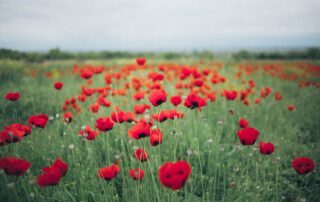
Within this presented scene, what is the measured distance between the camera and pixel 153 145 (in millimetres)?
1439

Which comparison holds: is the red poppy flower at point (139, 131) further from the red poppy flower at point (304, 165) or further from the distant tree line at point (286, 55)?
the distant tree line at point (286, 55)

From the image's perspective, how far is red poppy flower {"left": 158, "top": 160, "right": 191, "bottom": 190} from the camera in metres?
0.91

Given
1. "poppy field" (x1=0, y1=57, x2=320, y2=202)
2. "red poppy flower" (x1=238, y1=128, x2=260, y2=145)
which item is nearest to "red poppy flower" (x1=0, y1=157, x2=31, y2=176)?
"poppy field" (x1=0, y1=57, x2=320, y2=202)

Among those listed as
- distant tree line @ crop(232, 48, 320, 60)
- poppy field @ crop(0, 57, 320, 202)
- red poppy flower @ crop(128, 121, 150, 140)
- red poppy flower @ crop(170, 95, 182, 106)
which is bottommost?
poppy field @ crop(0, 57, 320, 202)

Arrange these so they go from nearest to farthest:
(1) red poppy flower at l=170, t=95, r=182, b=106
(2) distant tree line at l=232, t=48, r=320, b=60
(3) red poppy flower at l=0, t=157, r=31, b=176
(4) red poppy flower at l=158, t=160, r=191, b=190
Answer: (4) red poppy flower at l=158, t=160, r=191, b=190, (3) red poppy flower at l=0, t=157, r=31, b=176, (1) red poppy flower at l=170, t=95, r=182, b=106, (2) distant tree line at l=232, t=48, r=320, b=60

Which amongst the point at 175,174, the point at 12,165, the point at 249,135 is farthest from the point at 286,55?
the point at 12,165

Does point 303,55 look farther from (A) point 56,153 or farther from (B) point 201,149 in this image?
(A) point 56,153

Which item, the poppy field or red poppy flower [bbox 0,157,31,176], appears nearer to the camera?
red poppy flower [bbox 0,157,31,176]

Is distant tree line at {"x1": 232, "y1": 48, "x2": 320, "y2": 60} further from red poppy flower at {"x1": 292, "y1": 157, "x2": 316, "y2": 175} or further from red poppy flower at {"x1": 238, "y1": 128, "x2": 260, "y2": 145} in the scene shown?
red poppy flower at {"x1": 238, "y1": 128, "x2": 260, "y2": 145}

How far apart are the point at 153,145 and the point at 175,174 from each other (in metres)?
0.50

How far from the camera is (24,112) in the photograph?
11.8 feet

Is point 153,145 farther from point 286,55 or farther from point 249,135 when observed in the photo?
point 286,55

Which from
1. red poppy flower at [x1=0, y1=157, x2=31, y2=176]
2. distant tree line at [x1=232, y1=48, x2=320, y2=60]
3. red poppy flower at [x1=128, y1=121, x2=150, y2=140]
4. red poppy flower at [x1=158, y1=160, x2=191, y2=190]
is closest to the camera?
red poppy flower at [x1=158, y1=160, x2=191, y2=190]

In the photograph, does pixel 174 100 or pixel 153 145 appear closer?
pixel 153 145
